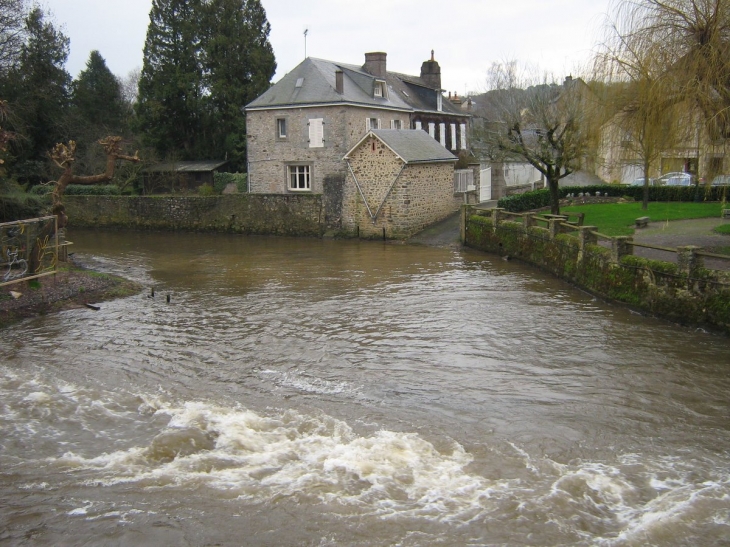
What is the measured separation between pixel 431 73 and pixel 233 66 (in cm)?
1175

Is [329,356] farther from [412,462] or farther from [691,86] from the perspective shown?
[691,86]

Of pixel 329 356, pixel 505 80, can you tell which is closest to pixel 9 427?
pixel 329 356

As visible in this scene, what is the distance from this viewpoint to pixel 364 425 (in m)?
9.51

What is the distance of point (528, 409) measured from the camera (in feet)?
32.9

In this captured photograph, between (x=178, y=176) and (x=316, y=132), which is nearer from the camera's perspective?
(x=316, y=132)

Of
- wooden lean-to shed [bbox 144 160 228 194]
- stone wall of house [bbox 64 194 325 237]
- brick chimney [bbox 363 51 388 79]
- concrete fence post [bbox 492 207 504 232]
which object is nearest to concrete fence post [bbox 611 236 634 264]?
concrete fence post [bbox 492 207 504 232]

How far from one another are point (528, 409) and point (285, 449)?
11.8ft

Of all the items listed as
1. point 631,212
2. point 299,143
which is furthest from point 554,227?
point 299,143

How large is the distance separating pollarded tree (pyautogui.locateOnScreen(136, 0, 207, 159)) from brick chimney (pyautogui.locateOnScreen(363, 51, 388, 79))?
32.1 ft

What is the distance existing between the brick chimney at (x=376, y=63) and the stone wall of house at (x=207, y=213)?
32.8 ft

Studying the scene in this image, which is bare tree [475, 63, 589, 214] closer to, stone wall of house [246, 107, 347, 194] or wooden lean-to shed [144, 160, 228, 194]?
stone wall of house [246, 107, 347, 194]

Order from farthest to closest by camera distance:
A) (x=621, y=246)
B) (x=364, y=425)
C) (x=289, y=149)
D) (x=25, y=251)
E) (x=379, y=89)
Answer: (x=379, y=89) → (x=289, y=149) → (x=25, y=251) → (x=621, y=246) → (x=364, y=425)

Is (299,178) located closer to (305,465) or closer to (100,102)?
(100,102)

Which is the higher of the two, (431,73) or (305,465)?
(431,73)
